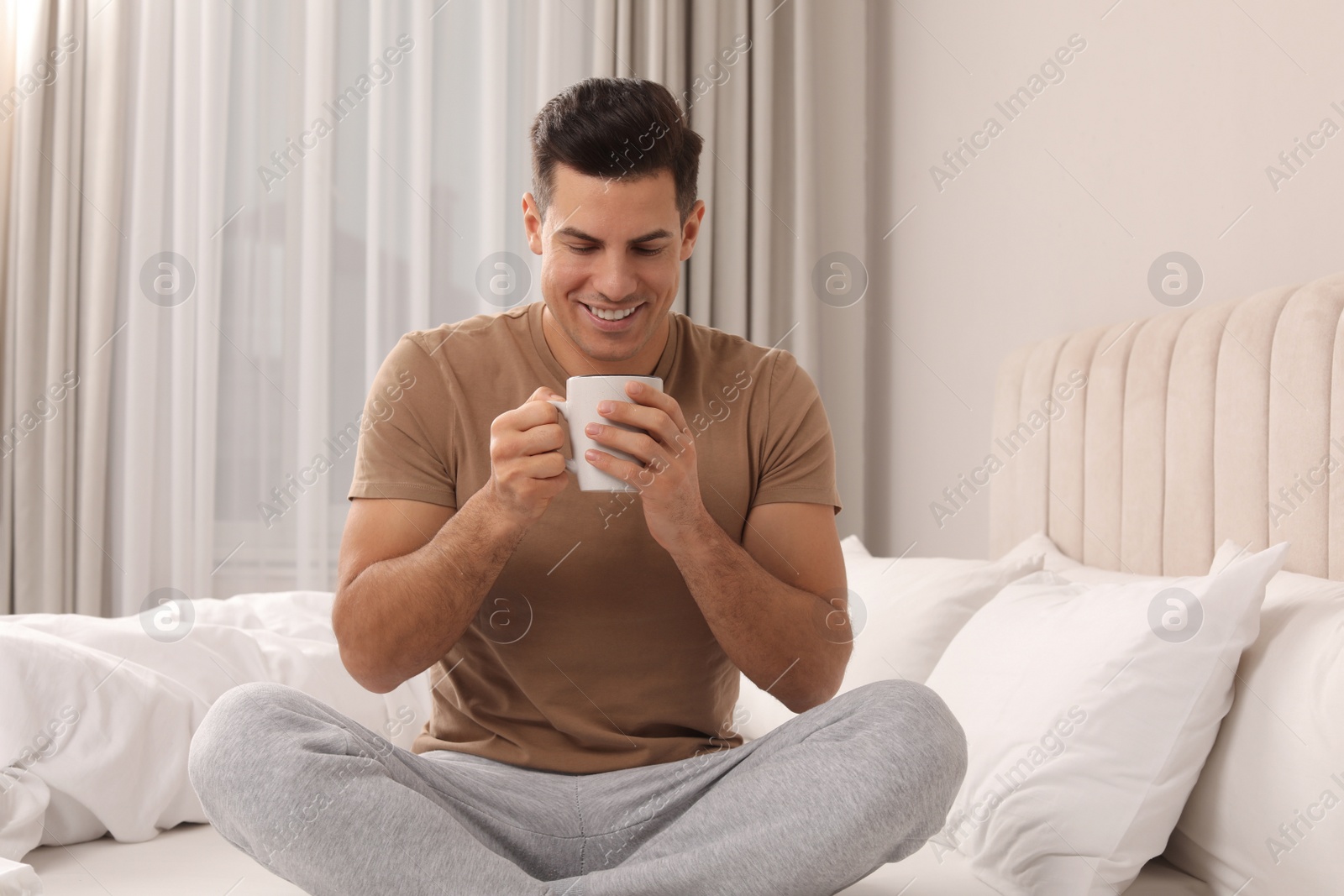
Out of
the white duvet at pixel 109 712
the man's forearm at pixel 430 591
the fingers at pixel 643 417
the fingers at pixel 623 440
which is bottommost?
the white duvet at pixel 109 712

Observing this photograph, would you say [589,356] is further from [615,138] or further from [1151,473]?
[1151,473]

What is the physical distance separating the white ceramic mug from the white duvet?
0.67 meters

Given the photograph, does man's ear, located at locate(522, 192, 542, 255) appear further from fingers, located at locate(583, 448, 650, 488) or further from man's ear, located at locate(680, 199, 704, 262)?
fingers, located at locate(583, 448, 650, 488)

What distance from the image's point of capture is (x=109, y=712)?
142 centimetres

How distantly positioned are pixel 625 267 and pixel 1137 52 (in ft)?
3.66

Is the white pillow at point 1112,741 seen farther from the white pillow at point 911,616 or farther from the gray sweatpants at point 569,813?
the white pillow at point 911,616

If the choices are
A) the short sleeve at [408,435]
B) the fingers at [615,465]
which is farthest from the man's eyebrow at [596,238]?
the fingers at [615,465]

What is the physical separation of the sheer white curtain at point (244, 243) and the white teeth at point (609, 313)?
1712 millimetres

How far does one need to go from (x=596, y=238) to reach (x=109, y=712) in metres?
0.87

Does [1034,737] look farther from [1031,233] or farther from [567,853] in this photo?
[1031,233]

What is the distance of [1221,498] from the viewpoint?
4.76ft

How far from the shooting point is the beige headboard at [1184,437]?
4.22ft

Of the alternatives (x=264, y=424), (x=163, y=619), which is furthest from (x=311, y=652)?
(x=264, y=424)

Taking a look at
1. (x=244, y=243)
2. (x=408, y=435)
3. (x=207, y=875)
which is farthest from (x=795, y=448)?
(x=244, y=243)
